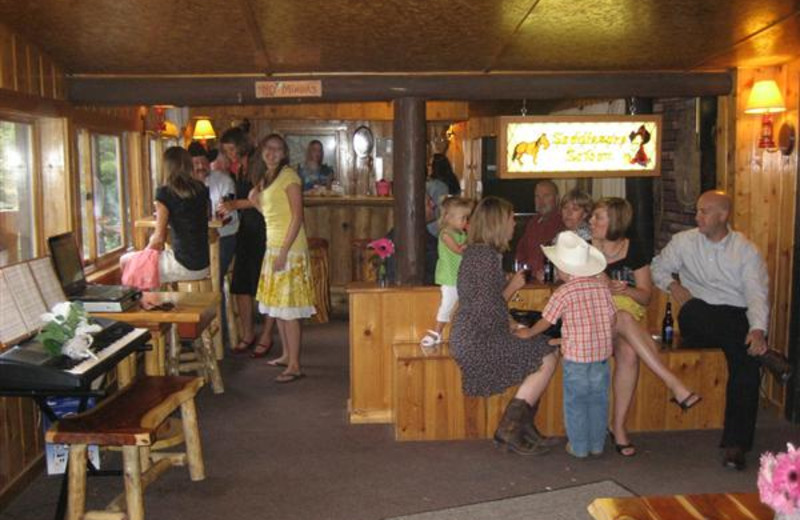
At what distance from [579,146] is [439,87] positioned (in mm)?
1034

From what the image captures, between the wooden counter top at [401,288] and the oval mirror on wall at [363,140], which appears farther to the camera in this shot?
the oval mirror on wall at [363,140]

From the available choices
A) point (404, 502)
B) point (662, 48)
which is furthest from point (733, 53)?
point (404, 502)

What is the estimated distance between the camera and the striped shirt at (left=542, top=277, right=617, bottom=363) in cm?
460

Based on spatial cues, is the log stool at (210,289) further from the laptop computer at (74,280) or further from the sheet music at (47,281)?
the sheet music at (47,281)

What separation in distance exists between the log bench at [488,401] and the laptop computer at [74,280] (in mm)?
1613

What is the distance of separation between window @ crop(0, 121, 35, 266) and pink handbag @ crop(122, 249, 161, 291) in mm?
826

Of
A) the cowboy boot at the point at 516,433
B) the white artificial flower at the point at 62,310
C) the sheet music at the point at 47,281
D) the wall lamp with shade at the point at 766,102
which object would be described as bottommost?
the cowboy boot at the point at 516,433

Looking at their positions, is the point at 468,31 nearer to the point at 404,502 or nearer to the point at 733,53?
the point at 733,53

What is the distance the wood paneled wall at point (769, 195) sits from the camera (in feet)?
17.9

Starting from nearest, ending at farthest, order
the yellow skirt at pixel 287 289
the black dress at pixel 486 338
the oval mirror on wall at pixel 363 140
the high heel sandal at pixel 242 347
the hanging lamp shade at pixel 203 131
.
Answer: the black dress at pixel 486 338
the yellow skirt at pixel 287 289
the high heel sandal at pixel 242 347
the hanging lamp shade at pixel 203 131
the oval mirror on wall at pixel 363 140

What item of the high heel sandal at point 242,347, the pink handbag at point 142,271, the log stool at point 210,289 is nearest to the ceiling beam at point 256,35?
the pink handbag at point 142,271

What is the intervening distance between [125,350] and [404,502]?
5.02 feet

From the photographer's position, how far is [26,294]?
158 inches

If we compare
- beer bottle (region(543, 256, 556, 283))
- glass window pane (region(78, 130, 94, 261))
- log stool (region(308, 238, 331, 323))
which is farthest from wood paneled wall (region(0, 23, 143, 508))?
log stool (region(308, 238, 331, 323))
